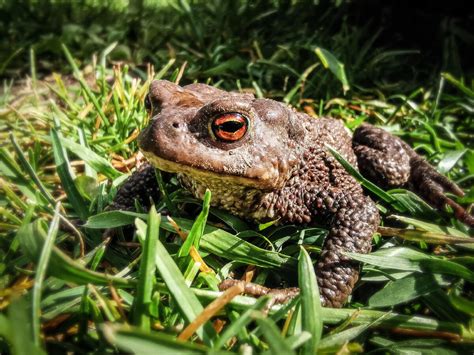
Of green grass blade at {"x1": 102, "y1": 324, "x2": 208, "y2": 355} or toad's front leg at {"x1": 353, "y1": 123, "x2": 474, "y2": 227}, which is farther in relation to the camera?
toad's front leg at {"x1": 353, "y1": 123, "x2": 474, "y2": 227}

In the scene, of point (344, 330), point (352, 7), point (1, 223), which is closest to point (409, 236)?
point (344, 330)

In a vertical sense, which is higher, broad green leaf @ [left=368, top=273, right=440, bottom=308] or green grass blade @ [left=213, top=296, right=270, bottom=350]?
green grass blade @ [left=213, top=296, right=270, bottom=350]

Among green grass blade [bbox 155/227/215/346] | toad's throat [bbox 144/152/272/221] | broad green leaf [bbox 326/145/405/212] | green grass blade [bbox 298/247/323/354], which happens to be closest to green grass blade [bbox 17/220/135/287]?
green grass blade [bbox 155/227/215/346]

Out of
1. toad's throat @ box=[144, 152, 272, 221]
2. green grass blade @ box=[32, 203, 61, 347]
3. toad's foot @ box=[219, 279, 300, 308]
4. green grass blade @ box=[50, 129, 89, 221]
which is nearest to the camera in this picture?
green grass blade @ box=[32, 203, 61, 347]

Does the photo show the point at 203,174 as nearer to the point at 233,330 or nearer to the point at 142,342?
the point at 233,330

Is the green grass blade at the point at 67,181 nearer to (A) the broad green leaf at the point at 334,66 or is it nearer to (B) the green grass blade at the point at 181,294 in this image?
(B) the green grass blade at the point at 181,294

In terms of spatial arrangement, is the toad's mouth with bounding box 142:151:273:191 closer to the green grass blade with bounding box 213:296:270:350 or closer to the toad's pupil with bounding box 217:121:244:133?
the toad's pupil with bounding box 217:121:244:133

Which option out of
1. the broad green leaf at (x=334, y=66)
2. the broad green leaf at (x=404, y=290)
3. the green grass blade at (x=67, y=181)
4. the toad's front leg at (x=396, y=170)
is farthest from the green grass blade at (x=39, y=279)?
the broad green leaf at (x=334, y=66)

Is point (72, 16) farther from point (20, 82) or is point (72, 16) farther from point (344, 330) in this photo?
point (344, 330)
